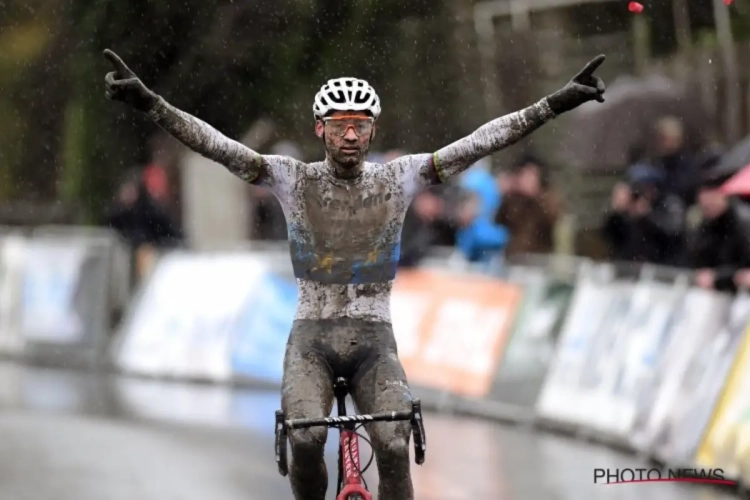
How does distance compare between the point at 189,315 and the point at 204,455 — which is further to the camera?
the point at 189,315

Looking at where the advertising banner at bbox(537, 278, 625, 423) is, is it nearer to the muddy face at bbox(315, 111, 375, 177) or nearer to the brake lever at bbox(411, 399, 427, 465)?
the muddy face at bbox(315, 111, 375, 177)

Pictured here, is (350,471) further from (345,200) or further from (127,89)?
(127,89)

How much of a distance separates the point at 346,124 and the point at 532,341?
7.84 m

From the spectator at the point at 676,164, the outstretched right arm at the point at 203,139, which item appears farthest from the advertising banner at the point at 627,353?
the outstretched right arm at the point at 203,139

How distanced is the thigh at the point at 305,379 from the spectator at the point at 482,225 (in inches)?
370

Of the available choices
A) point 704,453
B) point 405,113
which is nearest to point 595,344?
point 704,453

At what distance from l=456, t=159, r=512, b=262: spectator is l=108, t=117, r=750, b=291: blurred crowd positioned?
1cm

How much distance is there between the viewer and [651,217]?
15859mm

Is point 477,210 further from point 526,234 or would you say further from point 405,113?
point 405,113

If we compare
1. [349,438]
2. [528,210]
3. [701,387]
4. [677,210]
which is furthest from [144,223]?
[349,438]

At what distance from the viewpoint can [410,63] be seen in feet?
66.1

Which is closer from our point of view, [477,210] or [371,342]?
[371,342]

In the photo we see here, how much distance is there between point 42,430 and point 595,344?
5.10 meters
